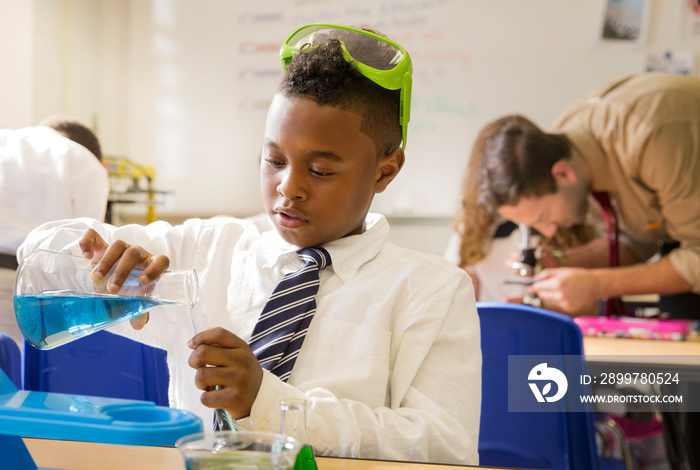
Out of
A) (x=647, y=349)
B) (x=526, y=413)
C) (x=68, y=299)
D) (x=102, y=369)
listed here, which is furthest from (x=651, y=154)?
(x=68, y=299)

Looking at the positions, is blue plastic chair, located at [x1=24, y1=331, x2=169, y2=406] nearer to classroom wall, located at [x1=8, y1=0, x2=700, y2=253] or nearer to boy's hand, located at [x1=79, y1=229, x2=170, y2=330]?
boy's hand, located at [x1=79, y1=229, x2=170, y2=330]

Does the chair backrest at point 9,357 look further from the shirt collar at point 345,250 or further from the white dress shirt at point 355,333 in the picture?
the shirt collar at point 345,250

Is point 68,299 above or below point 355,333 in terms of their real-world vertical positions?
above

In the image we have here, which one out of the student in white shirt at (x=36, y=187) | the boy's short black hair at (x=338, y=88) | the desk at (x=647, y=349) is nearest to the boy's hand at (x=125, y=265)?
the boy's short black hair at (x=338, y=88)

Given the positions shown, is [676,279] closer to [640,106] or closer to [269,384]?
[640,106]

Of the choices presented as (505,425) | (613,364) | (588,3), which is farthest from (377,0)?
(505,425)

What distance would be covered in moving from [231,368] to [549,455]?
95 centimetres

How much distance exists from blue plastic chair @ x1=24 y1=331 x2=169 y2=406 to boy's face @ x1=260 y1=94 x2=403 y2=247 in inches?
18.6

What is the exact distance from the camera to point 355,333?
38.5 inches

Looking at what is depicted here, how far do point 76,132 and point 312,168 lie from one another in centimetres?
171

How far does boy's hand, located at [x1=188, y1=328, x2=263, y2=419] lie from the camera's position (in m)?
0.69

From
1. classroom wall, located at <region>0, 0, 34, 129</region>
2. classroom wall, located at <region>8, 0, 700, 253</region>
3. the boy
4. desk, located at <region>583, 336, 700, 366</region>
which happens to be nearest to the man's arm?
desk, located at <region>583, 336, 700, 366</region>

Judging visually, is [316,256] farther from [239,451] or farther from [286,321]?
[239,451]

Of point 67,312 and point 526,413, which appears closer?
point 67,312
